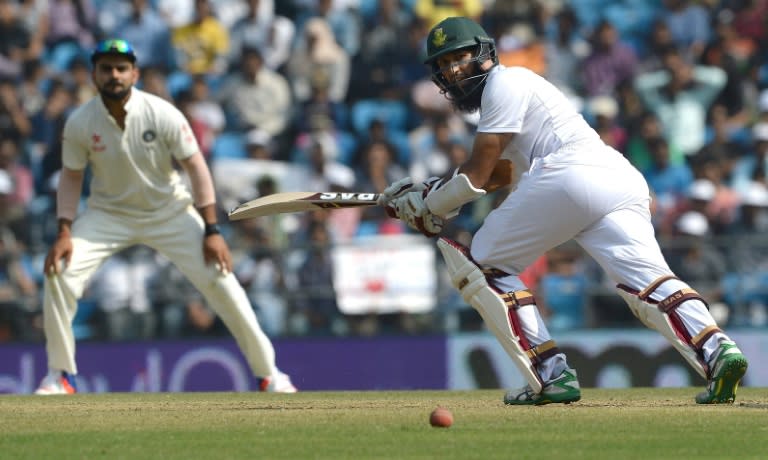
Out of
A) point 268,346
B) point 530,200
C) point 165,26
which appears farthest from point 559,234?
point 165,26

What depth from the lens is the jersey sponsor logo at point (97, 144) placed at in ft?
30.9

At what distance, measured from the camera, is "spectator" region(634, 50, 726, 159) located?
14898 millimetres

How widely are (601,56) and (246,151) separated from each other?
3901mm

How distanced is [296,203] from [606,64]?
322 inches

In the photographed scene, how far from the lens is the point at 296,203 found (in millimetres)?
8156

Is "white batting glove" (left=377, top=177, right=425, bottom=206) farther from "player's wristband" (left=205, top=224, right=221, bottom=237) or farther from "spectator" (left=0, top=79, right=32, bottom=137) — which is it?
"spectator" (left=0, top=79, right=32, bottom=137)

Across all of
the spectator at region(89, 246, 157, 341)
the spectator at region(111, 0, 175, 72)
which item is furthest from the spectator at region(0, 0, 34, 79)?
the spectator at region(89, 246, 157, 341)

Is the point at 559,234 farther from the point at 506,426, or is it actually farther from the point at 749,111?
the point at 749,111

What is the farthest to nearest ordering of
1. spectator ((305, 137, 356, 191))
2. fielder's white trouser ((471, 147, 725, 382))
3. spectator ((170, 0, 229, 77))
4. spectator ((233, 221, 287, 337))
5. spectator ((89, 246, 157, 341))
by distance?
1. spectator ((170, 0, 229, 77))
2. spectator ((305, 137, 356, 191))
3. spectator ((89, 246, 157, 341))
4. spectator ((233, 221, 287, 337))
5. fielder's white trouser ((471, 147, 725, 382))

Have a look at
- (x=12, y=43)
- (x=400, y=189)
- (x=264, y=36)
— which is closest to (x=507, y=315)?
(x=400, y=189)

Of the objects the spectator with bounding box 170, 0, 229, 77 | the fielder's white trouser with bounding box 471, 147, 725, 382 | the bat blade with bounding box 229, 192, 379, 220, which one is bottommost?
the fielder's white trouser with bounding box 471, 147, 725, 382

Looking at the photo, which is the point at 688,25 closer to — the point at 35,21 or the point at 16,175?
the point at 16,175

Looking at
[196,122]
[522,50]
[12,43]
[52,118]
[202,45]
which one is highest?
[12,43]

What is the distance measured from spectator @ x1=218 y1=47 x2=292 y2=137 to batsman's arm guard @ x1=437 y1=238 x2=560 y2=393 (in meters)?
8.65
